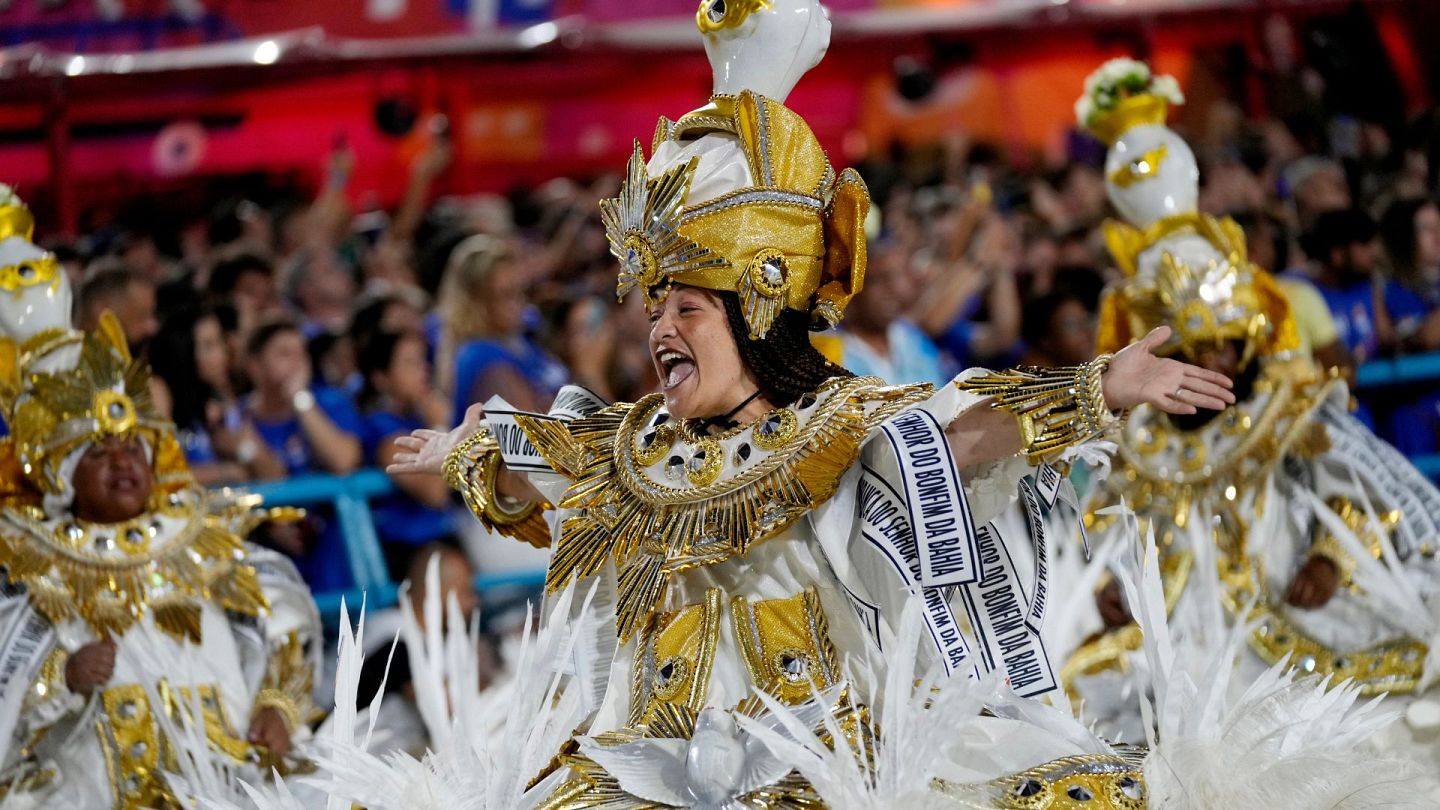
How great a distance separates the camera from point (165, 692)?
15.8 feet

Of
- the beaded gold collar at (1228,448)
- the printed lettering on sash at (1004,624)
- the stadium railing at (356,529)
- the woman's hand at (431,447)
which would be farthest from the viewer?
the stadium railing at (356,529)

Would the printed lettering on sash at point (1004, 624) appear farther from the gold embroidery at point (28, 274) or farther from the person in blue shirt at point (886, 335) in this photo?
the person in blue shirt at point (886, 335)

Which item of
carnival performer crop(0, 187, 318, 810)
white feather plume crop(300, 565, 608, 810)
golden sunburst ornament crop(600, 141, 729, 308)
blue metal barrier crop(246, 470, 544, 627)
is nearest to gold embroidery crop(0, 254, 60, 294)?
carnival performer crop(0, 187, 318, 810)

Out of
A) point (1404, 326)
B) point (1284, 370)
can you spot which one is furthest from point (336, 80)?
point (1284, 370)

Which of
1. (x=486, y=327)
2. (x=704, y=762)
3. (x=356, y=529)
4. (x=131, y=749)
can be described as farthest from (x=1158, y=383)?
(x=486, y=327)

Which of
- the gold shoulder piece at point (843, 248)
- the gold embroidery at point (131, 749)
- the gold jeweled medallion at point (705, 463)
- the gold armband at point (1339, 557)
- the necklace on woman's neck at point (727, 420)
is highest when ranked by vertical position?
the gold shoulder piece at point (843, 248)

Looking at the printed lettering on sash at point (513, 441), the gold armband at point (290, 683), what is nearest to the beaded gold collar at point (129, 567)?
the gold armband at point (290, 683)

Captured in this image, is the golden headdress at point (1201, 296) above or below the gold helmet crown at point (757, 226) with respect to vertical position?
below

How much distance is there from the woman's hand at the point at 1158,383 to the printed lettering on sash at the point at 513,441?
113 cm

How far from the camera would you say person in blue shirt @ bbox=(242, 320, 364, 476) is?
6.51 metres

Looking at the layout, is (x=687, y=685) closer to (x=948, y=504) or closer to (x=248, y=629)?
(x=948, y=504)

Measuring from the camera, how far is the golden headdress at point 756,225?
3537 millimetres

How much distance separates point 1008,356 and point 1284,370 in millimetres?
3004

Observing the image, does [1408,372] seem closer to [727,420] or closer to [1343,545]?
[1343,545]
